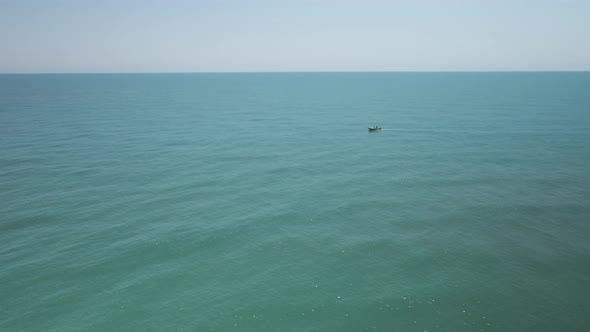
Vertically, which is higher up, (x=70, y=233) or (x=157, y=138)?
(x=157, y=138)

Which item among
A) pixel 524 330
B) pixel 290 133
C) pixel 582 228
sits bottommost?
pixel 524 330

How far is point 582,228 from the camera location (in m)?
59.9

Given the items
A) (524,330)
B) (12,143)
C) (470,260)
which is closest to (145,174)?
(12,143)

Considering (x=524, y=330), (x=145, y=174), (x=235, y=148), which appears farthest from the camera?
(x=235, y=148)

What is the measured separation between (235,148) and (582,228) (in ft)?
280

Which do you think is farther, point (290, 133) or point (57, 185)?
point (290, 133)

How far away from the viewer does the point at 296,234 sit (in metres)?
60.4

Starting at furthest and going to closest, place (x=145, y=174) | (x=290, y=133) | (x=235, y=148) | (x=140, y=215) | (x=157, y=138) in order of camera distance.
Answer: (x=290, y=133) < (x=157, y=138) < (x=235, y=148) < (x=145, y=174) < (x=140, y=215)

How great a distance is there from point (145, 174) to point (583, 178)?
101m

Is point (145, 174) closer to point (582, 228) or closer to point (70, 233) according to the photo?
point (70, 233)

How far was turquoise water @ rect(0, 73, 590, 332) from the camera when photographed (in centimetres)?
4262

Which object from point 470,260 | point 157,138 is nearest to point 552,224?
point 470,260

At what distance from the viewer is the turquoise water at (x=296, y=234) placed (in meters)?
42.6

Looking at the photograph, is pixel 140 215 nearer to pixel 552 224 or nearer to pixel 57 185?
pixel 57 185
